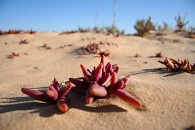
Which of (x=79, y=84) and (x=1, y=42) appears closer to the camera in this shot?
(x=79, y=84)

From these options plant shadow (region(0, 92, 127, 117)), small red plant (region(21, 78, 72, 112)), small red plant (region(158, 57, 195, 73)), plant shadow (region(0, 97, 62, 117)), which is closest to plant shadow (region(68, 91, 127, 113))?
plant shadow (region(0, 92, 127, 117))

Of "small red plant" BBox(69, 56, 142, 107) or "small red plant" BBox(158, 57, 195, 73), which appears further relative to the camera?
"small red plant" BBox(158, 57, 195, 73)

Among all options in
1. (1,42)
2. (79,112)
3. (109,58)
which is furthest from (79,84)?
(1,42)

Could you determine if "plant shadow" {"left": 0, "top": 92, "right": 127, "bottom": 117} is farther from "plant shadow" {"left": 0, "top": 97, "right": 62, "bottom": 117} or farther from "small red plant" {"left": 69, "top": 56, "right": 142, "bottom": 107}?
"small red plant" {"left": 69, "top": 56, "right": 142, "bottom": 107}

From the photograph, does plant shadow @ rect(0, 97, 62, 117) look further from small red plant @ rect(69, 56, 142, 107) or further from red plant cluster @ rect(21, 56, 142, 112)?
small red plant @ rect(69, 56, 142, 107)

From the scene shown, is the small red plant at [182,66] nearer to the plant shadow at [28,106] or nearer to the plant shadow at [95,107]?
the plant shadow at [95,107]

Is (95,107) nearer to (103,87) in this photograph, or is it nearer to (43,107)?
(103,87)

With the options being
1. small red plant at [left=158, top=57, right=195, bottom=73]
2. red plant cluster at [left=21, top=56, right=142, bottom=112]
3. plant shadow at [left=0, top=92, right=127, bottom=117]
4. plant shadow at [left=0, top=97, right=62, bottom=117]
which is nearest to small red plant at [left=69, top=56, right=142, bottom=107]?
red plant cluster at [left=21, top=56, right=142, bottom=112]

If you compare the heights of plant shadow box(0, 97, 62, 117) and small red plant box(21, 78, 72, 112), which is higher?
small red plant box(21, 78, 72, 112)

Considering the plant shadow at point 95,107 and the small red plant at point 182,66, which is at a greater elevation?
the small red plant at point 182,66

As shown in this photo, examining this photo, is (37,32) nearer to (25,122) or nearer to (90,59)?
(90,59)

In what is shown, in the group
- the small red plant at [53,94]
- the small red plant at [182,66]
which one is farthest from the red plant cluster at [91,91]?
the small red plant at [182,66]
